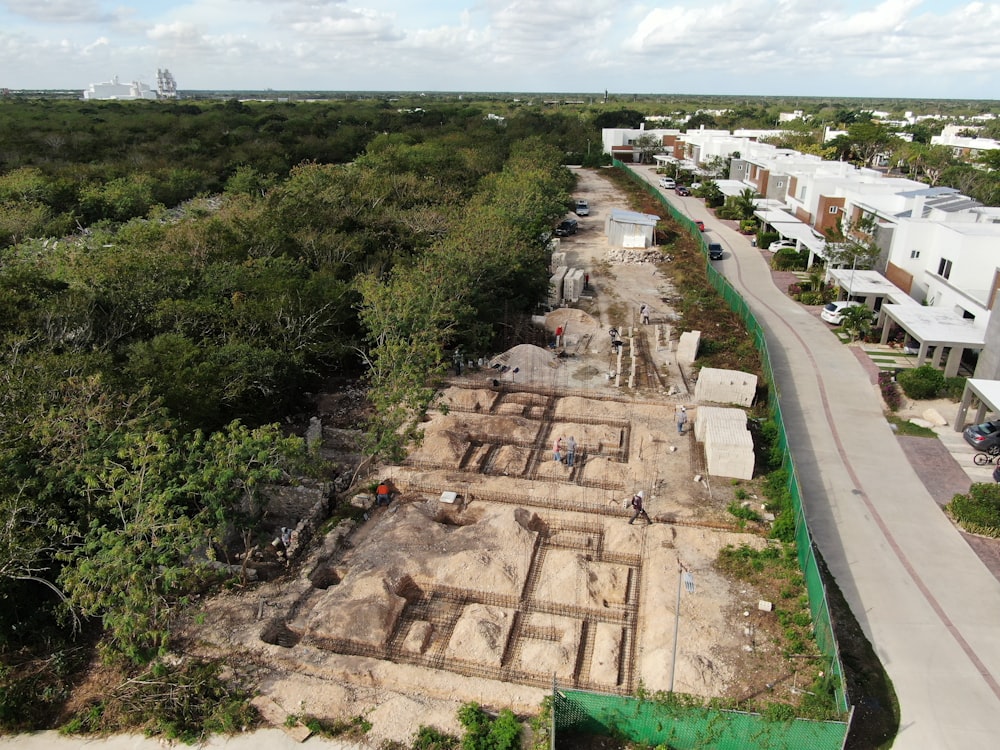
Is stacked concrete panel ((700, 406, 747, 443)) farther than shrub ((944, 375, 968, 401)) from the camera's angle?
No

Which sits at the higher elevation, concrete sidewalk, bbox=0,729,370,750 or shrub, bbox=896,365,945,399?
shrub, bbox=896,365,945,399

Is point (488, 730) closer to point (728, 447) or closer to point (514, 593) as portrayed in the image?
point (514, 593)

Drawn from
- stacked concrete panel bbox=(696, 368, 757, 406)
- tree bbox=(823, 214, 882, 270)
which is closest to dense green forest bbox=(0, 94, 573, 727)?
stacked concrete panel bbox=(696, 368, 757, 406)

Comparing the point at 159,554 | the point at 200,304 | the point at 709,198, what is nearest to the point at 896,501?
the point at 159,554

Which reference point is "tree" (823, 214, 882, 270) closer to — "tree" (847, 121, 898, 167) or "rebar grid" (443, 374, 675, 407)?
"rebar grid" (443, 374, 675, 407)

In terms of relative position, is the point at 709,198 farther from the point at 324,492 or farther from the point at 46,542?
the point at 46,542

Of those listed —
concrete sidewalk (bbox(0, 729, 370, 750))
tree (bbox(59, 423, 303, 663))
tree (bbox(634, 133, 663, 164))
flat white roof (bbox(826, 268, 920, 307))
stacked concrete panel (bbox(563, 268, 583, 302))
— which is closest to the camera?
concrete sidewalk (bbox(0, 729, 370, 750))
